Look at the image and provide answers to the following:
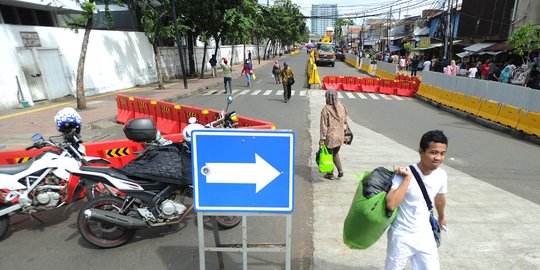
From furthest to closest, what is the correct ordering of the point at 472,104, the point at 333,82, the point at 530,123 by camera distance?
the point at 333,82 → the point at 472,104 → the point at 530,123

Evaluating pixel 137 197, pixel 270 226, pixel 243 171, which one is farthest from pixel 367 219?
pixel 137 197

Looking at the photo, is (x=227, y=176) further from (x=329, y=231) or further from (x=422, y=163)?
(x=329, y=231)

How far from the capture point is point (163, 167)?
3.75m

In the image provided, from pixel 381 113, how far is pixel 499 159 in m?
5.55

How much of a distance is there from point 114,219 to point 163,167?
743mm

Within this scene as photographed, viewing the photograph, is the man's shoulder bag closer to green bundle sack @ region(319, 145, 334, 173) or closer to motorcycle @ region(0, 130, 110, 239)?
green bundle sack @ region(319, 145, 334, 173)

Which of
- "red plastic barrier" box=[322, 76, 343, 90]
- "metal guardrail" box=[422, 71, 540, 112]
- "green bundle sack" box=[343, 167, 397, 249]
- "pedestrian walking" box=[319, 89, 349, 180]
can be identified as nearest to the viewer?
"green bundle sack" box=[343, 167, 397, 249]

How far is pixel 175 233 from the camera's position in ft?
13.7

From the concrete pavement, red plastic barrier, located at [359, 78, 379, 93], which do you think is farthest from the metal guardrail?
the concrete pavement

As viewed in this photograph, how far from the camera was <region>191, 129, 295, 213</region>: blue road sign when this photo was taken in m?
2.35

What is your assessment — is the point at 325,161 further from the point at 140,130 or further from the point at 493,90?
the point at 493,90

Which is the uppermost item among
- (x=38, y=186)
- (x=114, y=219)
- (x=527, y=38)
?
(x=527, y=38)

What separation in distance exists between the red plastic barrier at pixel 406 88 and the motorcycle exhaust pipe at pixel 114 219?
56.5 feet

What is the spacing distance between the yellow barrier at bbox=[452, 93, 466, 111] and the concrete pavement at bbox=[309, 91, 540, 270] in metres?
7.92
